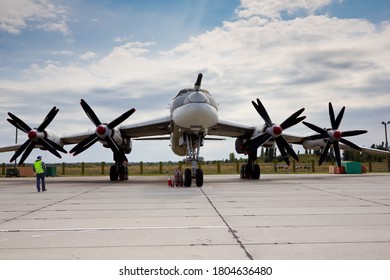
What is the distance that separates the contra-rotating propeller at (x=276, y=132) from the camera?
18.2m

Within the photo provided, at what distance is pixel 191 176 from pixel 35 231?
30.3ft

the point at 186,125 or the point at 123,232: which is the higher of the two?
the point at 186,125

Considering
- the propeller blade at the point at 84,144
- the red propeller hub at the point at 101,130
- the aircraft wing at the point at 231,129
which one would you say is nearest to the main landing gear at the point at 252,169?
the aircraft wing at the point at 231,129

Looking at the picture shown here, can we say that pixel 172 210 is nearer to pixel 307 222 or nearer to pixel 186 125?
pixel 307 222

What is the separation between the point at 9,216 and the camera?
7.16 meters

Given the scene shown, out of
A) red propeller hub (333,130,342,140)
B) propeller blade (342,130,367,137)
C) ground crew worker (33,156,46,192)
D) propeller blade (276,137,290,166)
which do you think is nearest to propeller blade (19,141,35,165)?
ground crew worker (33,156,46,192)

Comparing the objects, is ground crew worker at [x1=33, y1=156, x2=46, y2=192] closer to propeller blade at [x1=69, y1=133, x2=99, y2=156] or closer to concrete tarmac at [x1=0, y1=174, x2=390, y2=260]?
propeller blade at [x1=69, y1=133, x2=99, y2=156]

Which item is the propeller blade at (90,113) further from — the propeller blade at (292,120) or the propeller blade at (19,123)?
the propeller blade at (292,120)

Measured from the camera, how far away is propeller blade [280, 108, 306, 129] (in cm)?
1844

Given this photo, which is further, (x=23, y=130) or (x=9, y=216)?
(x=23, y=130)

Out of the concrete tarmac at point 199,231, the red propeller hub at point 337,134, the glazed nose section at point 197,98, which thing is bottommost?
the concrete tarmac at point 199,231
